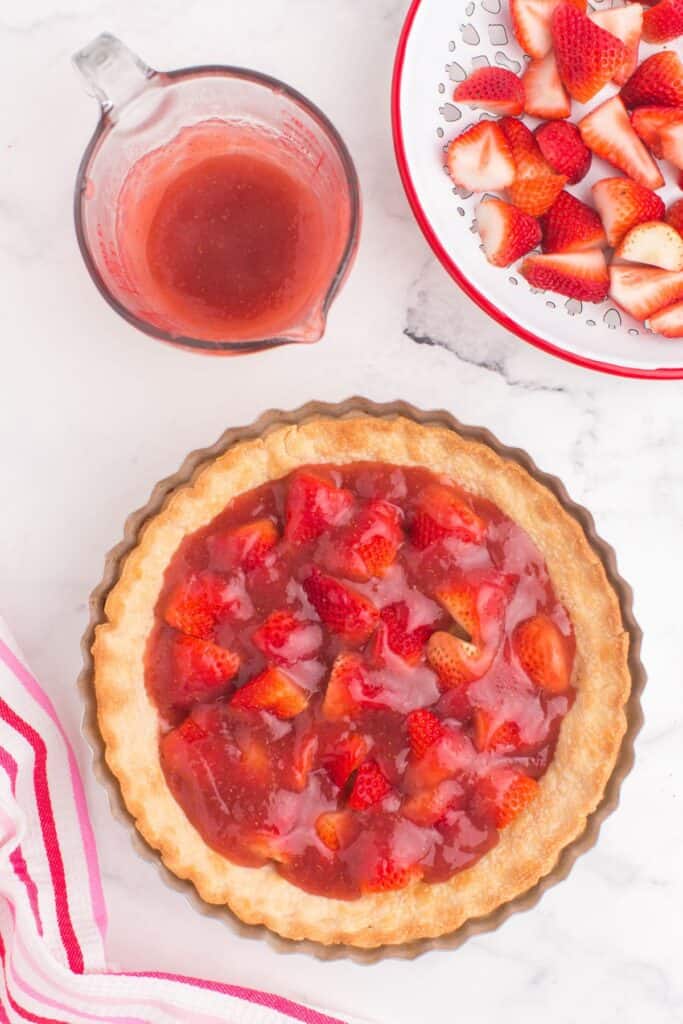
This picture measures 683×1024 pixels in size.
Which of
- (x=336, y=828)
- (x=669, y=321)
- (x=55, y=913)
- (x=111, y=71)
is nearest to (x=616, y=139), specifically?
(x=669, y=321)

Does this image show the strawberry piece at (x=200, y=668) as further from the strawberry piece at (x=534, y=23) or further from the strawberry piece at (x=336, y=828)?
the strawberry piece at (x=534, y=23)

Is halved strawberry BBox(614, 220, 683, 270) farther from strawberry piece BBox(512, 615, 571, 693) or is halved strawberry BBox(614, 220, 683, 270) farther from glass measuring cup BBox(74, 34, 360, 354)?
strawberry piece BBox(512, 615, 571, 693)

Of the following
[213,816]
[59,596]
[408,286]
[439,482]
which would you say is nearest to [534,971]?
[213,816]

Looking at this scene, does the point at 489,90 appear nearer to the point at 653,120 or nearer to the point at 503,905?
the point at 653,120

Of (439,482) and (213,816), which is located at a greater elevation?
(439,482)

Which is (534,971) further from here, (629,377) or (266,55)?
(266,55)

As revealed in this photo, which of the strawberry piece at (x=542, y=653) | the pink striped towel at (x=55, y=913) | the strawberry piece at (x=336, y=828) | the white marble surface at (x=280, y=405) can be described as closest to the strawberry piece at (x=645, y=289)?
the white marble surface at (x=280, y=405)
